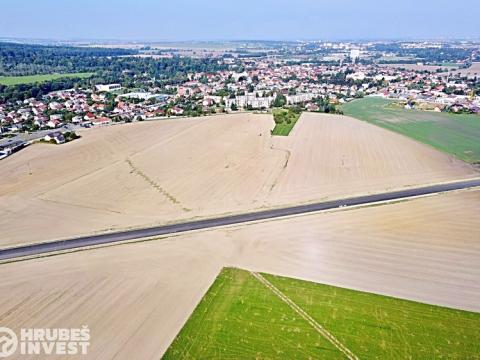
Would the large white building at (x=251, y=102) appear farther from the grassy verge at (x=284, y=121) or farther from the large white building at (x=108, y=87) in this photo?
the large white building at (x=108, y=87)

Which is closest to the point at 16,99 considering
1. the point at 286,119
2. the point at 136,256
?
the point at 286,119

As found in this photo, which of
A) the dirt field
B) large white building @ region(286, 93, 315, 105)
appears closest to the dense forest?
large white building @ region(286, 93, 315, 105)

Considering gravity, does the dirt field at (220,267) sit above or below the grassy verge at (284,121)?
below

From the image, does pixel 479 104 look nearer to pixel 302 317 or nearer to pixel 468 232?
pixel 468 232

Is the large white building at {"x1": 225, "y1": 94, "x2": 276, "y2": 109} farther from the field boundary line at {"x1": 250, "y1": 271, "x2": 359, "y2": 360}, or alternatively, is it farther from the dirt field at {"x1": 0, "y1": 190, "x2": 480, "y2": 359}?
the field boundary line at {"x1": 250, "y1": 271, "x2": 359, "y2": 360}

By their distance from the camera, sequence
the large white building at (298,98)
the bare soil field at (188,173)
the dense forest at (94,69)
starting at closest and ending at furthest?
1. the bare soil field at (188,173)
2. the large white building at (298,98)
3. the dense forest at (94,69)

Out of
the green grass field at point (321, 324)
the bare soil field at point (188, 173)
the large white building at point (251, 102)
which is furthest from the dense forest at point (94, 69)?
the green grass field at point (321, 324)

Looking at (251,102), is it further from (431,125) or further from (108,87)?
(108,87)
